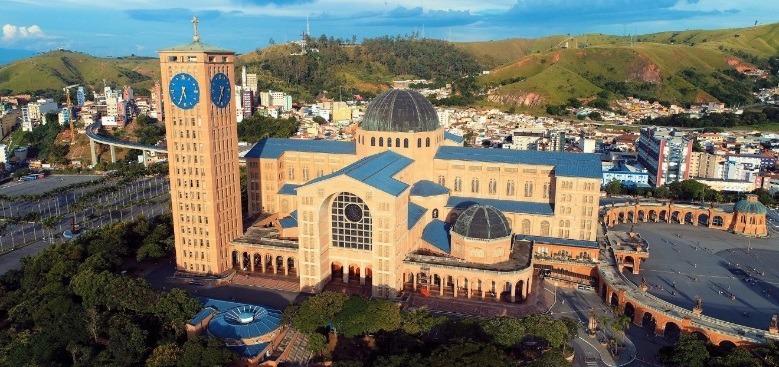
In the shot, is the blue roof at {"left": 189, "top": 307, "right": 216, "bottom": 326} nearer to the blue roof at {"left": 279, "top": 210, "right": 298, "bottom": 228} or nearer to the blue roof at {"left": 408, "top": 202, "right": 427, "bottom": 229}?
the blue roof at {"left": 279, "top": 210, "right": 298, "bottom": 228}

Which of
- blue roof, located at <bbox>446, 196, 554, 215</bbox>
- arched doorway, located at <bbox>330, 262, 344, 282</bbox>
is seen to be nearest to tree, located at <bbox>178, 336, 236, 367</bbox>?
arched doorway, located at <bbox>330, 262, 344, 282</bbox>

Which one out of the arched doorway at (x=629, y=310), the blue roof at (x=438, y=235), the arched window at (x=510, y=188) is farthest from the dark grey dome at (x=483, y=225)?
the arched doorway at (x=629, y=310)

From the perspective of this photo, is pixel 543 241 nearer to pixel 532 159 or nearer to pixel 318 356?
pixel 532 159

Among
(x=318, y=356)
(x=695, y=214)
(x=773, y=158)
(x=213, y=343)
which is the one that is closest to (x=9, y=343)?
(x=213, y=343)

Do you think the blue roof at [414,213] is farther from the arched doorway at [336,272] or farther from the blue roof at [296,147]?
the blue roof at [296,147]

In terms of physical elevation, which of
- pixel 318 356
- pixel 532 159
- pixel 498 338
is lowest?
pixel 318 356
